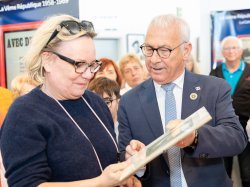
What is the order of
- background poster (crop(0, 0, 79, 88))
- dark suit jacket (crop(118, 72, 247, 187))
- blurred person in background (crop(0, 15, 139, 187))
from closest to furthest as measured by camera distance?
blurred person in background (crop(0, 15, 139, 187)), dark suit jacket (crop(118, 72, 247, 187)), background poster (crop(0, 0, 79, 88))

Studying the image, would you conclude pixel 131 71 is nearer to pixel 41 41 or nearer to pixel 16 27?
pixel 16 27

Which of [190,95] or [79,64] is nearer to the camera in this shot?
[79,64]

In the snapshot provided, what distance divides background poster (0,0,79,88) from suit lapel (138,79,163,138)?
1.71m

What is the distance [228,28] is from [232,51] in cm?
112

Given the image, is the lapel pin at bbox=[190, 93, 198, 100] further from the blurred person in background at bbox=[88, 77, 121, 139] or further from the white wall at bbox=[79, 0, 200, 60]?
the white wall at bbox=[79, 0, 200, 60]

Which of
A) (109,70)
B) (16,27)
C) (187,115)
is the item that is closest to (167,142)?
(187,115)

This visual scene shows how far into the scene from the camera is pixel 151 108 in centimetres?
202

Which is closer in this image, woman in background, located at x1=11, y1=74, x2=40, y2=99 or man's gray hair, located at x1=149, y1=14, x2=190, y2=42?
man's gray hair, located at x1=149, y1=14, x2=190, y2=42

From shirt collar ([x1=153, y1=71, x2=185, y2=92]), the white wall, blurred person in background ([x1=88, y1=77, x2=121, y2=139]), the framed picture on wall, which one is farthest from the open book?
the framed picture on wall

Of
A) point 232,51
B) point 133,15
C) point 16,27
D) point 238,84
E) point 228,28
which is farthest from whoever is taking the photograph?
point 133,15

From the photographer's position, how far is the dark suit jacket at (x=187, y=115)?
73.7 inches

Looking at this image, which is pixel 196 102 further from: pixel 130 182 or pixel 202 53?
pixel 202 53

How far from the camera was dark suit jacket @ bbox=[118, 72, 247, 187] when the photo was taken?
1.87 meters

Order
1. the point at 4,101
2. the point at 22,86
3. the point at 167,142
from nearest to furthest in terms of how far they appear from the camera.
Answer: the point at 167,142, the point at 4,101, the point at 22,86
